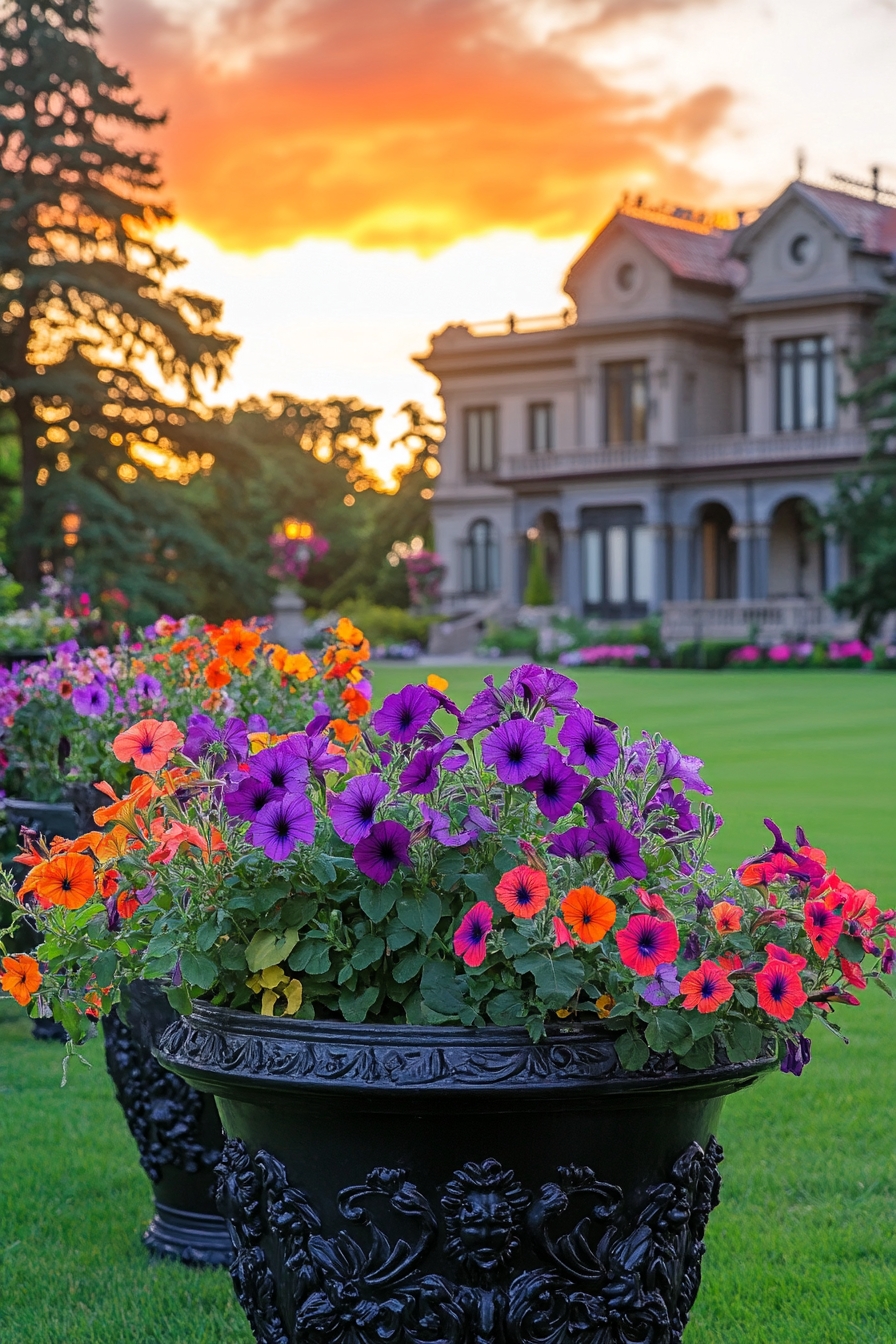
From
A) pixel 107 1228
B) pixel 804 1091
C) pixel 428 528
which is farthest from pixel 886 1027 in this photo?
pixel 428 528

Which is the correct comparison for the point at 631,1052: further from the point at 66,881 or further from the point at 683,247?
the point at 683,247

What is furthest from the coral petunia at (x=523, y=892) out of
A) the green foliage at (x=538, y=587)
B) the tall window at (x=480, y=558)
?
the tall window at (x=480, y=558)

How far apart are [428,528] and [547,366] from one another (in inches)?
433

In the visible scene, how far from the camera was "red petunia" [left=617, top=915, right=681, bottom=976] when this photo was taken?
2.85 m

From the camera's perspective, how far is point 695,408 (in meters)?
52.7

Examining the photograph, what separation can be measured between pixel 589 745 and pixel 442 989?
0.51 meters

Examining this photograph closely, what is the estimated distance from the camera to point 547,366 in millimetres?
56562

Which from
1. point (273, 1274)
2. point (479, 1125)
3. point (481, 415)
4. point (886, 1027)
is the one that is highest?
point (481, 415)

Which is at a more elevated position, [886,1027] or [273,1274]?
[273,1274]

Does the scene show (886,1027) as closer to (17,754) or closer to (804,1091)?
(804,1091)

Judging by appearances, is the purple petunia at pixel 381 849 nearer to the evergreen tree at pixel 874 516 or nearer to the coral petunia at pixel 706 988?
the coral petunia at pixel 706 988

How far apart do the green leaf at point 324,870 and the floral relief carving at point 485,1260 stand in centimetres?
34

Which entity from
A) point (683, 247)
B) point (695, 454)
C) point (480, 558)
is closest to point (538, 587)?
Answer: point (695, 454)

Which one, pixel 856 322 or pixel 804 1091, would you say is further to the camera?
pixel 856 322
